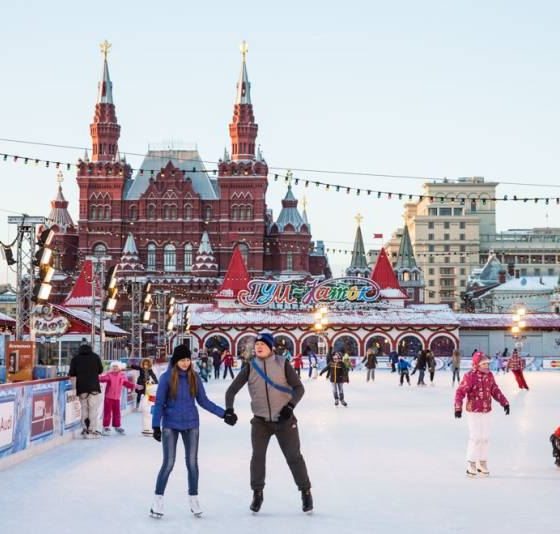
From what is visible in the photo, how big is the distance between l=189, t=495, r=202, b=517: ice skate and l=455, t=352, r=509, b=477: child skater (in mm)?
3631

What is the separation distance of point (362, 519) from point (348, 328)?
65.5 metres

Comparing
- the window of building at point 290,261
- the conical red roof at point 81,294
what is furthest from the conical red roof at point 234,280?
the window of building at point 290,261

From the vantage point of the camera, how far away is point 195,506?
9.48m

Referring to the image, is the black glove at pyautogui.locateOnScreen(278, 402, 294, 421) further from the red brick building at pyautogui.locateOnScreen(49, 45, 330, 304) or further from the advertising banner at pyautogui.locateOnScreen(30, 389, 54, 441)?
the red brick building at pyautogui.locateOnScreen(49, 45, 330, 304)

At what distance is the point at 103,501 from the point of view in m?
10.4

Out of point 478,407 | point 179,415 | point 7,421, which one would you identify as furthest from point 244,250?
point 179,415

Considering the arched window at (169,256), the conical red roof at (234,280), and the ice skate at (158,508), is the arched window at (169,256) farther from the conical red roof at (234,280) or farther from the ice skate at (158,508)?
the ice skate at (158,508)

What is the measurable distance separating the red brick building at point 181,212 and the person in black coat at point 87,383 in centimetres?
8086

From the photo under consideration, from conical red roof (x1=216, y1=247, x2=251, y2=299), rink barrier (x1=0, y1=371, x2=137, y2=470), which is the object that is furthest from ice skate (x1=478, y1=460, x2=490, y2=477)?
conical red roof (x1=216, y1=247, x2=251, y2=299)

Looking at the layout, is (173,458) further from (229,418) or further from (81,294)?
(81,294)

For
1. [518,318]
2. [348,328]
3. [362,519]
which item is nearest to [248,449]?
[362,519]

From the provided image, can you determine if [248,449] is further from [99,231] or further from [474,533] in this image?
[99,231]

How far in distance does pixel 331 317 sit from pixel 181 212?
3049 centimetres

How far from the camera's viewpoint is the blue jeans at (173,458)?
9516 millimetres
